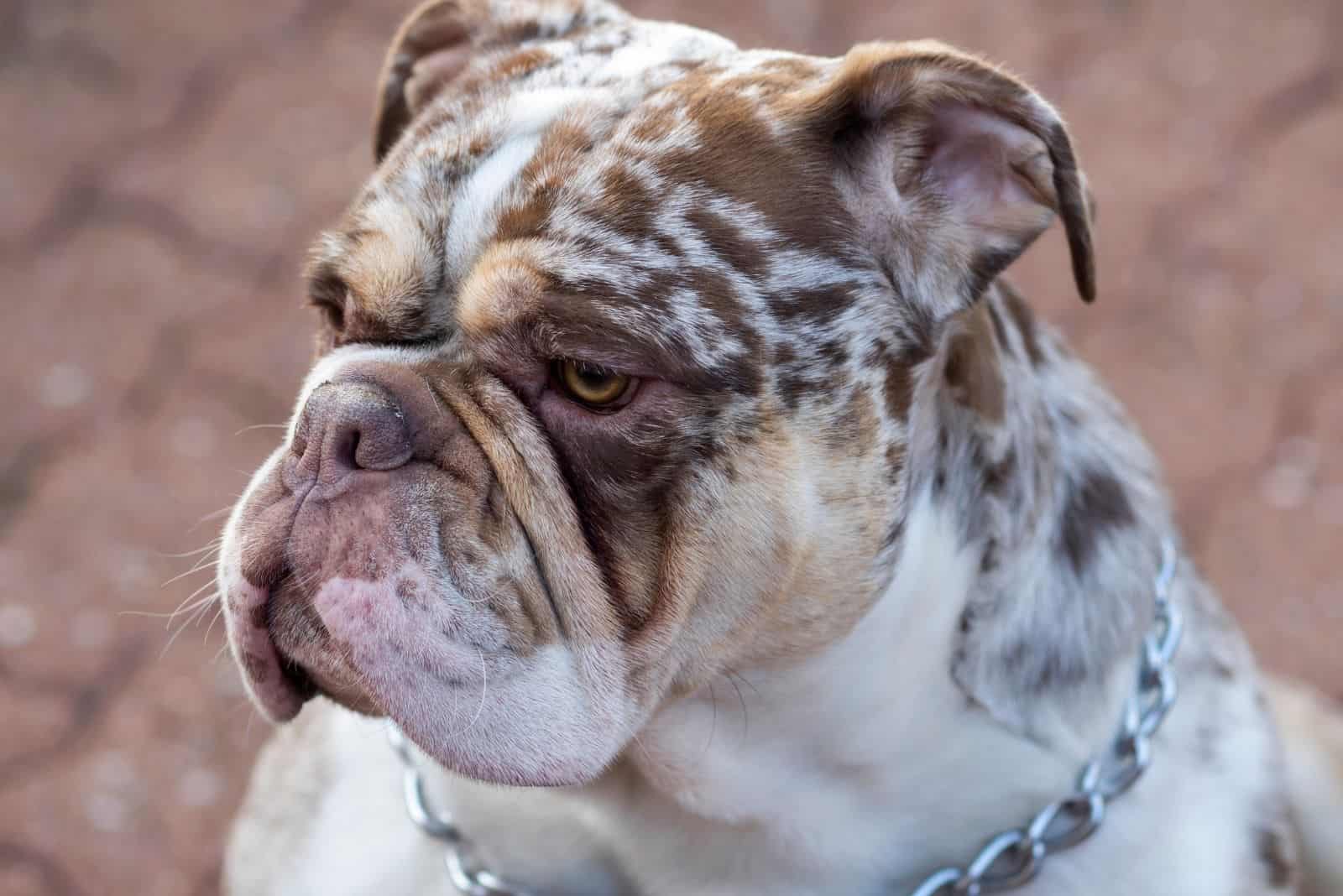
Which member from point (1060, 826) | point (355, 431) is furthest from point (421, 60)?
point (1060, 826)

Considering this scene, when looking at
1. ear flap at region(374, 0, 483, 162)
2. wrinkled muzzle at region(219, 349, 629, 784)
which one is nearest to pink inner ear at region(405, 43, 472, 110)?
ear flap at region(374, 0, 483, 162)

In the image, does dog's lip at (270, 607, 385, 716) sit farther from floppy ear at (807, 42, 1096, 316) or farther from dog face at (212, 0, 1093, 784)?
floppy ear at (807, 42, 1096, 316)

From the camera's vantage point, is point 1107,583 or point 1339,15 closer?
point 1107,583

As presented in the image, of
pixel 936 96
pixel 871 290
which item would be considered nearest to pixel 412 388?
pixel 871 290

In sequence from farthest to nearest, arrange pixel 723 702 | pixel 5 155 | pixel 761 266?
pixel 5 155 → pixel 723 702 → pixel 761 266

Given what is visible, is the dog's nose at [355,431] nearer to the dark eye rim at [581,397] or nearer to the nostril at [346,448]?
the nostril at [346,448]

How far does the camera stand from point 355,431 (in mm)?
1914

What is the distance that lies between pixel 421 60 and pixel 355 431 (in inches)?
36.0

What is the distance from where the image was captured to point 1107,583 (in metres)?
2.36

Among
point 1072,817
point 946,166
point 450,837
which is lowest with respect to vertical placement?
point 450,837

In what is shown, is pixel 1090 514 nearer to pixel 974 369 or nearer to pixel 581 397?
pixel 974 369

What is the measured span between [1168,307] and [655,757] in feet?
9.67

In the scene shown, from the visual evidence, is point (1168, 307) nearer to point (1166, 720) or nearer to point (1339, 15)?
point (1339, 15)

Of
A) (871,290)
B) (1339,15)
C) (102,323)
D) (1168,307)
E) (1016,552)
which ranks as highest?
(871,290)
